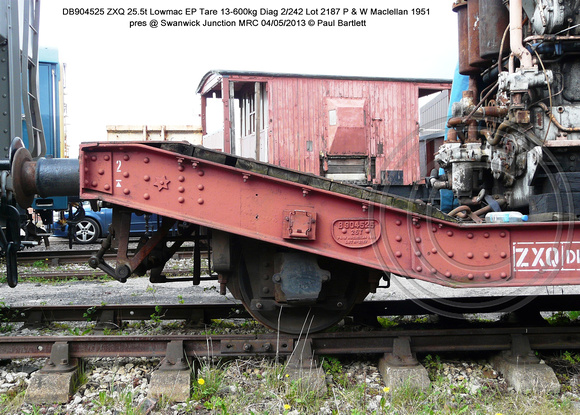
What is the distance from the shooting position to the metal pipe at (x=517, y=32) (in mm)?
3965

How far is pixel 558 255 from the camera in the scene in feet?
11.1

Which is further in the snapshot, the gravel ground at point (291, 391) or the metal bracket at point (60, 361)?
the metal bracket at point (60, 361)

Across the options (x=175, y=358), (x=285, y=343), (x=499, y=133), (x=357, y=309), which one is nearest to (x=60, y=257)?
(x=175, y=358)

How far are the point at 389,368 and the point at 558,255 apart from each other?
146 centimetres

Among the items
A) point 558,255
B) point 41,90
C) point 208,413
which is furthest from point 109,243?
point 41,90

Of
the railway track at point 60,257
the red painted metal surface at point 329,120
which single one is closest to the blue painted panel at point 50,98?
the railway track at point 60,257

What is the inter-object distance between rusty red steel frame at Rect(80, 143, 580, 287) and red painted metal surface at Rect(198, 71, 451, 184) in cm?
971

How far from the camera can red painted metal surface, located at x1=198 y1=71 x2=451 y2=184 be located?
517 inches

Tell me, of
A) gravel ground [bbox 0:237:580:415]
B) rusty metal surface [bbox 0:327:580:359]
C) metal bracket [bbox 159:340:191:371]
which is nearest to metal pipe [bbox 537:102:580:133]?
rusty metal surface [bbox 0:327:580:359]

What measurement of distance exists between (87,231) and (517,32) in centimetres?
1186

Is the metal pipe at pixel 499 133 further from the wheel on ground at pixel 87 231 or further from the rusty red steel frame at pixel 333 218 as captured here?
the wheel on ground at pixel 87 231

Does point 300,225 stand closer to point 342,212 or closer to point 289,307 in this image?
point 342,212

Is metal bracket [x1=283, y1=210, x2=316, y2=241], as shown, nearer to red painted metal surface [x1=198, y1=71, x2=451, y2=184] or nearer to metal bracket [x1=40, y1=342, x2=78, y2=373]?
metal bracket [x1=40, y1=342, x2=78, y2=373]

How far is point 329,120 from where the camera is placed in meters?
13.4
